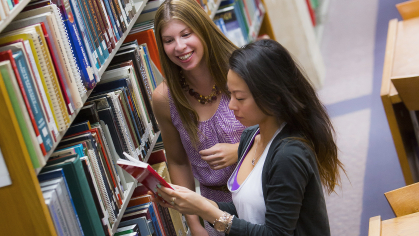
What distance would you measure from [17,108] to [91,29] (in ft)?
1.90

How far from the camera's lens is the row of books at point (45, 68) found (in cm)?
104

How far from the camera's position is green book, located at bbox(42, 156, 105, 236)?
1.20 meters

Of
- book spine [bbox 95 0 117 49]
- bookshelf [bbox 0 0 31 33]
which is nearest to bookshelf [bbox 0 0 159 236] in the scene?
bookshelf [bbox 0 0 31 33]

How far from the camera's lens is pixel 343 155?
3.60 metres

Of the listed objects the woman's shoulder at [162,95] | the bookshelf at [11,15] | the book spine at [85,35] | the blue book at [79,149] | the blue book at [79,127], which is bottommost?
the woman's shoulder at [162,95]

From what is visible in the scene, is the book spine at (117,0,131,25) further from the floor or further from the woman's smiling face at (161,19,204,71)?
the floor

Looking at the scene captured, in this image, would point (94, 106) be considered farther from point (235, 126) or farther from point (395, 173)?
point (395, 173)

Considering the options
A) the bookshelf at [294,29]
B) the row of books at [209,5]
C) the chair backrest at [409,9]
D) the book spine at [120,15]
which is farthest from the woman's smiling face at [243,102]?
the bookshelf at [294,29]

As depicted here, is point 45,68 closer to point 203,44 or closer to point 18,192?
point 18,192

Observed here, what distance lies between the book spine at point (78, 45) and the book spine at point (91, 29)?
98 millimetres

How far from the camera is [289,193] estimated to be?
1.24m

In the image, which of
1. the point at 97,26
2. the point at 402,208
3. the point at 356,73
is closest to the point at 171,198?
the point at 97,26

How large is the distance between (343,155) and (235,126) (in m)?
2.04

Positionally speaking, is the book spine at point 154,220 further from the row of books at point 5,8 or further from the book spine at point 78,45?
the row of books at point 5,8
